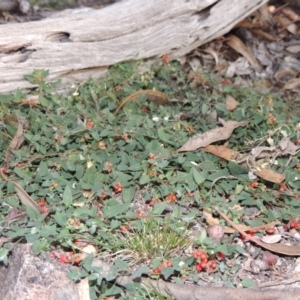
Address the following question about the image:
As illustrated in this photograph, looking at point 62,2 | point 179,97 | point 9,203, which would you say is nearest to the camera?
point 9,203

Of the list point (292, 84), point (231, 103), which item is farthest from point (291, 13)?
point (231, 103)

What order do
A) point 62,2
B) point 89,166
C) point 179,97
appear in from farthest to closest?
1. point 62,2
2. point 179,97
3. point 89,166

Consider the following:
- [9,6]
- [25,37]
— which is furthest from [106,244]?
[9,6]

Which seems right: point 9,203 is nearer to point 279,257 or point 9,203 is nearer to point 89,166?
point 89,166

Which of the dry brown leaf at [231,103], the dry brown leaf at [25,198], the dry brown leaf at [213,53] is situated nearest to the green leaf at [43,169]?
the dry brown leaf at [25,198]

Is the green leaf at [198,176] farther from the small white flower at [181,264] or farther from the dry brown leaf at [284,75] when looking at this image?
the dry brown leaf at [284,75]
